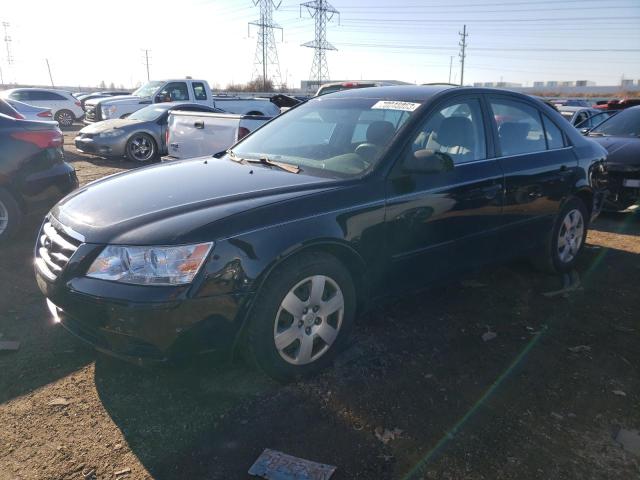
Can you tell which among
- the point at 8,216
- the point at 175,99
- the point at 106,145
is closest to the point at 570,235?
the point at 8,216

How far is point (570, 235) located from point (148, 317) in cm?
410

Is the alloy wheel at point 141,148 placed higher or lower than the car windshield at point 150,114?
lower

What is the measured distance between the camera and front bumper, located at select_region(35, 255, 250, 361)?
245cm

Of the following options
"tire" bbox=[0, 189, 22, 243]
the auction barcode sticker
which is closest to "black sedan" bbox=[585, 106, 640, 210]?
the auction barcode sticker

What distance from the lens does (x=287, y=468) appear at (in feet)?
7.55

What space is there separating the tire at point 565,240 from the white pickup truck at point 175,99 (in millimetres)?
11820

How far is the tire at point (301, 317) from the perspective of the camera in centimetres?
270

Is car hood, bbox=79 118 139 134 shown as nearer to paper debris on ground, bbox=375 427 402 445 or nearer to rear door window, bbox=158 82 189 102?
rear door window, bbox=158 82 189 102

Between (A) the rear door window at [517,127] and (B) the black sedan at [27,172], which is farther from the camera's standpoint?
(B) the black sedan at [27,172]

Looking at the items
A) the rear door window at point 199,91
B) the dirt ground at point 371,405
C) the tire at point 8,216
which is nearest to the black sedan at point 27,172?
the tire at point 8,216

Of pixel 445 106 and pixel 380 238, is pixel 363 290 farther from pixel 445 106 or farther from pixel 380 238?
pixel 445 106

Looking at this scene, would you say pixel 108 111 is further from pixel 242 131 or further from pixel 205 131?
pixel 242 131

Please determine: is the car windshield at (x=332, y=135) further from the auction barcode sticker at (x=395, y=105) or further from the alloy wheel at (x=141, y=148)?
the alloy wheel at (x=141, y=148)

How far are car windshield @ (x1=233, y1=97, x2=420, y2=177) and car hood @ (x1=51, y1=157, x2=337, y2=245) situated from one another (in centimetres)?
25
